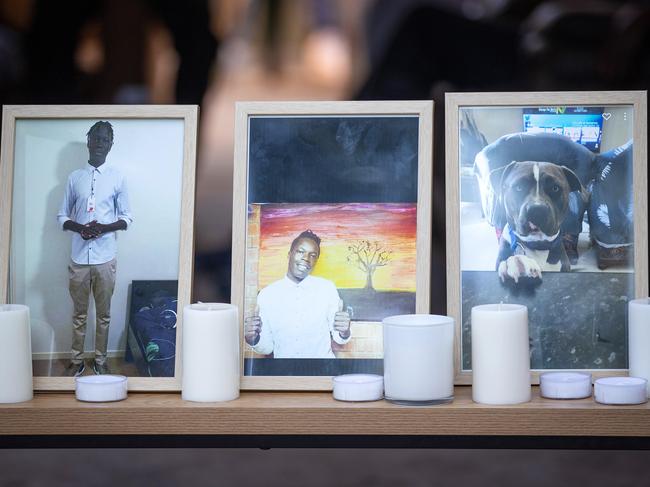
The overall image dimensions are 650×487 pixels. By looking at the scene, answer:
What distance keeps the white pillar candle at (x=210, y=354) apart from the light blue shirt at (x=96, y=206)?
0.15m

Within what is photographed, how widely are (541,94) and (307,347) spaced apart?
42 centimetres

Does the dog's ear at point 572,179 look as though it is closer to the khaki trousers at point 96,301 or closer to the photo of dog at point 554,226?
the photo of dog at point 554,226

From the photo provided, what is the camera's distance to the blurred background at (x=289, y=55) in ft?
6.56

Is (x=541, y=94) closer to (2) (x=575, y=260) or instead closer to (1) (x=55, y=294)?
(2) (x=575, y=260)

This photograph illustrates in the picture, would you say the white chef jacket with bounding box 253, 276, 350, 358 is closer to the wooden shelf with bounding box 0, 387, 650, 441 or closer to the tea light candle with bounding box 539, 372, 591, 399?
the wooden shelf with bounding box 0, 387, 650, 441

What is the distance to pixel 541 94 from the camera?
107 centimetres

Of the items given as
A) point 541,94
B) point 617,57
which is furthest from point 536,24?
point 541,94

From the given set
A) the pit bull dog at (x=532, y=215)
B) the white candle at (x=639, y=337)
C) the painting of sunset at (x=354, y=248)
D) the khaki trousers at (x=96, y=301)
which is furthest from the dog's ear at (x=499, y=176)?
the khaki trousers at (x=96, y=301)

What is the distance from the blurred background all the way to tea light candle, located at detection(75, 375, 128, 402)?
681 millimetres

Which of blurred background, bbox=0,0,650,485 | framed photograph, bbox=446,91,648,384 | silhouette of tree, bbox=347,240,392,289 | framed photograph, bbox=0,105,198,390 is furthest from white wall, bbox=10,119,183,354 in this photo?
blurred background, bbox=0,0,650,485

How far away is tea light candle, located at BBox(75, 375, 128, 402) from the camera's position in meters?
0.98

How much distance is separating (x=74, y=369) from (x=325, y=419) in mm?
320

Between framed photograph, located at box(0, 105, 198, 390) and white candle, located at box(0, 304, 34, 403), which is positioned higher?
framed photograph, located at box(0, 105, 198, 390)

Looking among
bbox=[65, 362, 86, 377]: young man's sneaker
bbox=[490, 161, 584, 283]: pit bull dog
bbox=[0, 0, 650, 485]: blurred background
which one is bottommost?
bbox=[65, 362, 86, 377]: young man's sneaker
